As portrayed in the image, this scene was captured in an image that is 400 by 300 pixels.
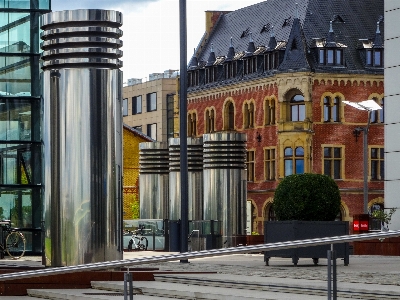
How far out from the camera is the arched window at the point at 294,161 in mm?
83125

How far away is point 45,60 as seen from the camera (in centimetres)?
1856

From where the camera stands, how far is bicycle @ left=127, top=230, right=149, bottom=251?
39.2 m

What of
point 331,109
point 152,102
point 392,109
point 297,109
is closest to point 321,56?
point 331,109

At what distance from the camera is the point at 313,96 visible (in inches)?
3307

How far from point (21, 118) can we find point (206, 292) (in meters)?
15.8

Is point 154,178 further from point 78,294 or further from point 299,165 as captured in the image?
point 78,294

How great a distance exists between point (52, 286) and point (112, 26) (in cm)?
476

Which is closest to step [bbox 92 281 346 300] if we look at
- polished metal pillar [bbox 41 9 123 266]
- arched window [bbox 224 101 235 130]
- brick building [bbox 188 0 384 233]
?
polished metal pillar [bbox 41 9 123 266]

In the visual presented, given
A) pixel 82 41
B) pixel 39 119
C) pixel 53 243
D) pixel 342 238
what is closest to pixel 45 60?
pixel 82 41

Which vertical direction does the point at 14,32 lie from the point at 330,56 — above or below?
below

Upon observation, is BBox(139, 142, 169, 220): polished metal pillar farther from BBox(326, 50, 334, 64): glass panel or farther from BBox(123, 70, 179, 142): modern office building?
BBox(123, 70, 179, 142): modern office building

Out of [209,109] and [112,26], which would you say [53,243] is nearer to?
[112,26]

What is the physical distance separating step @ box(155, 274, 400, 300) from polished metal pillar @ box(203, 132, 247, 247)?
110 ft

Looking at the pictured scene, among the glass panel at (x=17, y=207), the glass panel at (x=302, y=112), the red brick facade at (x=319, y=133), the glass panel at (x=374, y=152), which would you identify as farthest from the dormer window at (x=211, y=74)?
the glass panel at (x=17, y=207)
